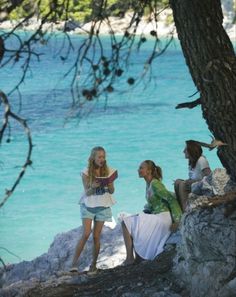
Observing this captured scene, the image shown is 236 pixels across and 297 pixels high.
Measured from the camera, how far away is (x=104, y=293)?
7625 mm

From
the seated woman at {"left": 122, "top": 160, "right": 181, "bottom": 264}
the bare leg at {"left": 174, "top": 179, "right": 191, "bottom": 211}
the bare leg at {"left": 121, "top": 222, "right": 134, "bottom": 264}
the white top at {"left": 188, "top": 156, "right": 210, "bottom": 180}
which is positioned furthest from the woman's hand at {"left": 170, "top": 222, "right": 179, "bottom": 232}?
the white top at {"left": 188, "top": 156, "right": 210, "bottom": 180}

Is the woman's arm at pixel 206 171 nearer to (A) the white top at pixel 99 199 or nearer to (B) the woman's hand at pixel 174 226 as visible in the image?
(B) the woman's hand at pixel 174 226

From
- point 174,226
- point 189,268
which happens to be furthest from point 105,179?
point 189,268

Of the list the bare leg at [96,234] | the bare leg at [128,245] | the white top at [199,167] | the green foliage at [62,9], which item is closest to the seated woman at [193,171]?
the white top at [199,167]

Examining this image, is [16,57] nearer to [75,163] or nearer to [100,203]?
[100,203]

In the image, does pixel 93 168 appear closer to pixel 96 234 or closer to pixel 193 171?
pixel 96 234

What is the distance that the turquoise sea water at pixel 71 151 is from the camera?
15430 millimetres

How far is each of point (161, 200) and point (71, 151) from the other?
41.2ft

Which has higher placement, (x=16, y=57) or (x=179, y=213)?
(x=16, y=57)

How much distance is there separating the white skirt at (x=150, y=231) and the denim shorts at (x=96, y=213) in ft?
0.93

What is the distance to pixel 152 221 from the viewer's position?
28.1 ft

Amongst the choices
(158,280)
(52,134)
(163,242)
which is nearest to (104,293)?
(158,280)

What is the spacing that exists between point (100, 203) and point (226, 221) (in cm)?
227

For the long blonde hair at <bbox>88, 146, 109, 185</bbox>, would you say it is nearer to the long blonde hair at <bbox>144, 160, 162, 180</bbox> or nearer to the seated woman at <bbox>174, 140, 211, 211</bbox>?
the long blonde hair at <bbox>144, 160, 162, 180</bbox>
